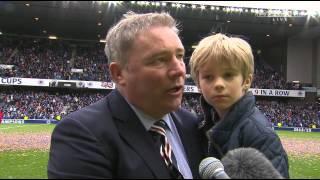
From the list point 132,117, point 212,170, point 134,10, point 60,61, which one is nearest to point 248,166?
point 212,170

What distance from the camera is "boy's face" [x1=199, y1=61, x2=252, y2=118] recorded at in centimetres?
227

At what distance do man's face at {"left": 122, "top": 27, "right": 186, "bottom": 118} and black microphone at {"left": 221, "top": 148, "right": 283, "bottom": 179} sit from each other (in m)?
0.62

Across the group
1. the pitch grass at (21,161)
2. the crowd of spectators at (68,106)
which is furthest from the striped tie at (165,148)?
the crowd of spectators at (68,106)

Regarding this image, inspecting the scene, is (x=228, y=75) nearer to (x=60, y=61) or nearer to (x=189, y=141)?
(x=189, y=141)

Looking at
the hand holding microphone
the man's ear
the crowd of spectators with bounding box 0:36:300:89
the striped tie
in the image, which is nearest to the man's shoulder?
the man's ear

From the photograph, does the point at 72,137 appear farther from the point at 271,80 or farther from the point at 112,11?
the point at 271,80

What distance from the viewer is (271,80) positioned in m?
57.8

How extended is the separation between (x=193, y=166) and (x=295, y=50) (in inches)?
2252

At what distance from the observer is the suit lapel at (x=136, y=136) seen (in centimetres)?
201

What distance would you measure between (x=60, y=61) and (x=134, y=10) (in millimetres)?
18334

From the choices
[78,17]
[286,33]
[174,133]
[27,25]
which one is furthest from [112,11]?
[174,133]

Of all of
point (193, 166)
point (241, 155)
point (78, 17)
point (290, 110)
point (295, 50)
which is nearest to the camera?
point (241, 155)

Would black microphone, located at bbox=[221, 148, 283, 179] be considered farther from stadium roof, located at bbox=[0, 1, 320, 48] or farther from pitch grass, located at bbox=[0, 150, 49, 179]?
stadium roof, located at bbox=[0, 1, 320, 48]

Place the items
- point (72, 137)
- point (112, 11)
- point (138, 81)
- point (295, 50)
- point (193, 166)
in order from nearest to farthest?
point (72, 137) < point (138, 81) < point (193, 166) < point (112, 11) < point (295, 50)
